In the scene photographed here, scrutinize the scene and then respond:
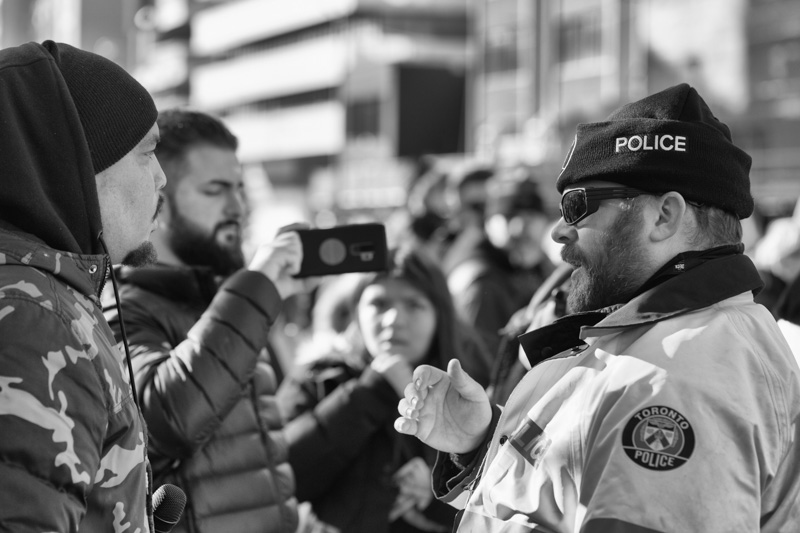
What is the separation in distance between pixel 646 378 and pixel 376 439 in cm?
205

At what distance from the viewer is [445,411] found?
2.51m

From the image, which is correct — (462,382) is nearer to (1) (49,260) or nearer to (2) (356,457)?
(1) (49,260)

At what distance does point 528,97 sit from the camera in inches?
1559

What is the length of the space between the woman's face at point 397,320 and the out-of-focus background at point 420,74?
1.26 meters

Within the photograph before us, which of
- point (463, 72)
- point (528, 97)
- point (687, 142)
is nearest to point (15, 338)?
point (687, 142)

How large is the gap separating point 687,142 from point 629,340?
0.45 metres

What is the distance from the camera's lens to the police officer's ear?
2205 mm

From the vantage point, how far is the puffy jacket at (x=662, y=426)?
1.87 meters

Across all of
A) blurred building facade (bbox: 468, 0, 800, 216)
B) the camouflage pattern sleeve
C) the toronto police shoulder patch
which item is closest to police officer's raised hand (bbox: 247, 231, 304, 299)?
the camouflage pattern sleeve

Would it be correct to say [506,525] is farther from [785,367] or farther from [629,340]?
[785,367]

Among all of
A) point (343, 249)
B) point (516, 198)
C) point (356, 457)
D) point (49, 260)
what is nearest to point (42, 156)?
point (49, 260)

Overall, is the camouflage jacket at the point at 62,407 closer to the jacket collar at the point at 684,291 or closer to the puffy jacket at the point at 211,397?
the puffy jacket at the point at 211,397

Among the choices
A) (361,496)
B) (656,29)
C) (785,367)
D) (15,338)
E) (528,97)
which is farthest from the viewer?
(528,97)

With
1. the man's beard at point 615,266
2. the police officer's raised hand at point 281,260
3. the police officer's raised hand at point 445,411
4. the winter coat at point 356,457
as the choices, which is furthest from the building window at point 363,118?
the man's beard at point 615,266
